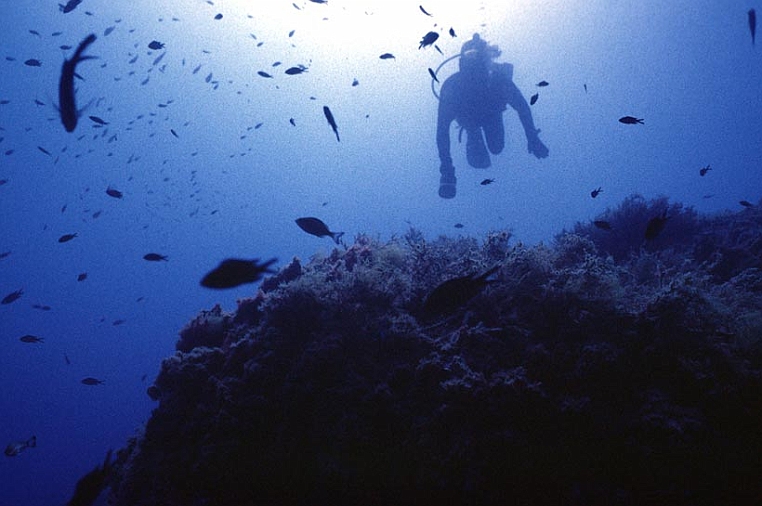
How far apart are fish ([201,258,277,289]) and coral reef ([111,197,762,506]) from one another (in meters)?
1.48

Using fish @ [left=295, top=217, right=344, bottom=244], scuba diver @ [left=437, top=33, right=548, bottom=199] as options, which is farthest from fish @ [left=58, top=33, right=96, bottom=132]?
scuba diver @ [left=437, top=33, right=548, bottom=199]

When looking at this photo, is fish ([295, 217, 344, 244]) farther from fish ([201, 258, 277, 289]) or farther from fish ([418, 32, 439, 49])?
fish ([418, 32, 439, 49])

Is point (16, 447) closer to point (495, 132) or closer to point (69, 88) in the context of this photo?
point (69, 88)

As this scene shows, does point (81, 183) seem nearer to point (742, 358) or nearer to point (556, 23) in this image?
point (742, 358)

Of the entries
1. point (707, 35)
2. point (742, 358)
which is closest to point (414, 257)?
point (742, 358)

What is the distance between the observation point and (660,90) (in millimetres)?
132000

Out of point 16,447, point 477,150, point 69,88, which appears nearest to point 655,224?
point 69,88

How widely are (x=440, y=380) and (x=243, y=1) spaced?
162 ft

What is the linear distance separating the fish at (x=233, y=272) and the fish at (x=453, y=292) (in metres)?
1.24

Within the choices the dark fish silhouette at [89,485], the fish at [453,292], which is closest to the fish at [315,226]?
the fish at [453,292]

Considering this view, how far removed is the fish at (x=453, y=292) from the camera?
2445 millimetres

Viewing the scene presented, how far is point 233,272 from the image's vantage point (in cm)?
288

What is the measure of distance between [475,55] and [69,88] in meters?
13.7

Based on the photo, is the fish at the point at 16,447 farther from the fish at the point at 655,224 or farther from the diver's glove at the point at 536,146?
the diver's glove at the point at 536,146
